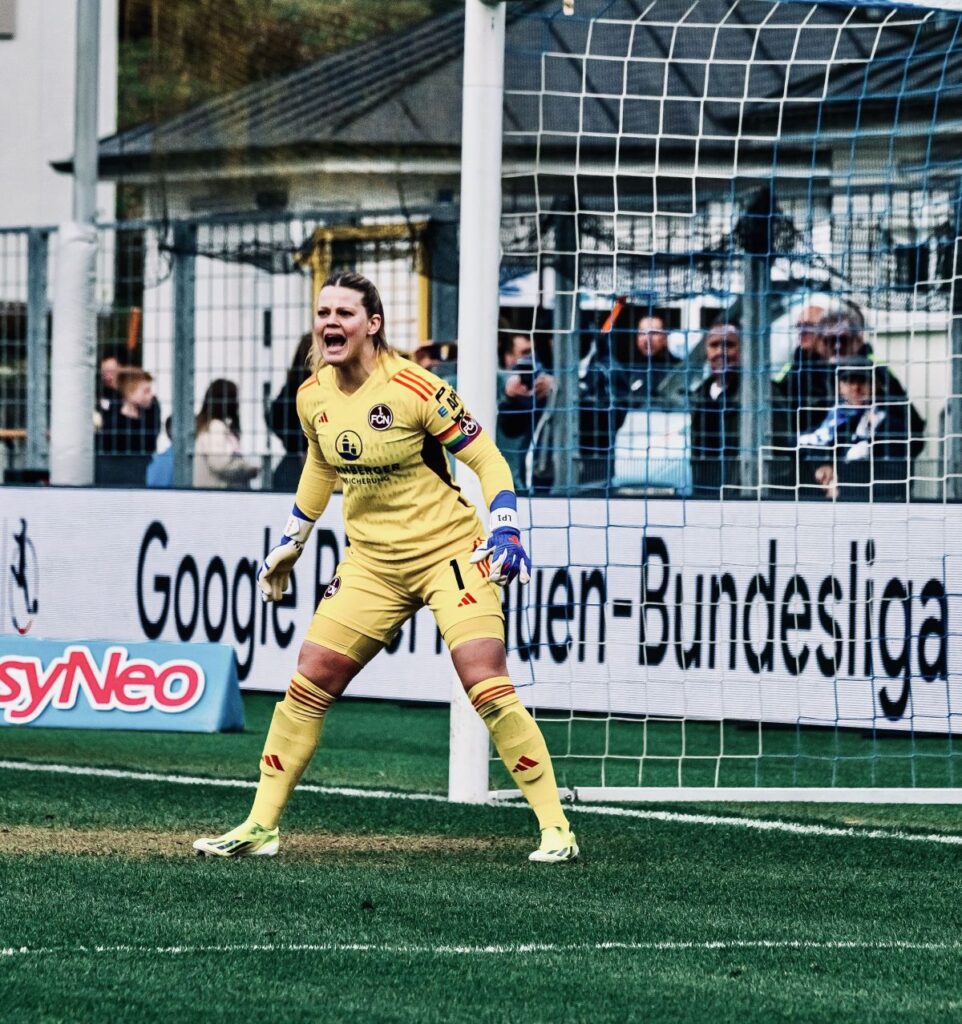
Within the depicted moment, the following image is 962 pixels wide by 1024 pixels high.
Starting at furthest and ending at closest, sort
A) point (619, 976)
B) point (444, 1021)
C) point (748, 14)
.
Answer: point (748, 14) < point (619, 976) < point (444, 1021)

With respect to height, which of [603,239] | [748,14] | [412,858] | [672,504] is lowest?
[412,858]

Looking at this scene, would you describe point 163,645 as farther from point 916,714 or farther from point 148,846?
point 916,714

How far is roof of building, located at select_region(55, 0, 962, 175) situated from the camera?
12250 millimetres

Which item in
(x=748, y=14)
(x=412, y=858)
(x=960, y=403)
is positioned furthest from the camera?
(x=748, y=14)

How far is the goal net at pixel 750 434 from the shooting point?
36.3 feet

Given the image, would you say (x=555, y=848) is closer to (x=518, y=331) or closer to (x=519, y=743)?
(x=519, y=743)

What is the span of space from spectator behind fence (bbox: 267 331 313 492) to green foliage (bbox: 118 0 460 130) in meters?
6.47

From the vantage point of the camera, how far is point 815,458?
37.4 feet

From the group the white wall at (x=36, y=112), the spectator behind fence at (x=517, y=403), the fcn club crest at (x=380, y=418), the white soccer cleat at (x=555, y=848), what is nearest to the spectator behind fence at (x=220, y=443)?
the spectator behind fence at (x=517, y=403)

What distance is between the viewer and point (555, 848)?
7281 mm

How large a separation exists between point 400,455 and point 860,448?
462cm

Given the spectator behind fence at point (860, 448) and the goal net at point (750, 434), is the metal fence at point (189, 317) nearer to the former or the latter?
the goal net at point (750, 434)

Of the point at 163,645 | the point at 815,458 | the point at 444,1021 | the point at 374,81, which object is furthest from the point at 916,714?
the point at 374,81

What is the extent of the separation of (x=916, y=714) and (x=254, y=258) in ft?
16.4
